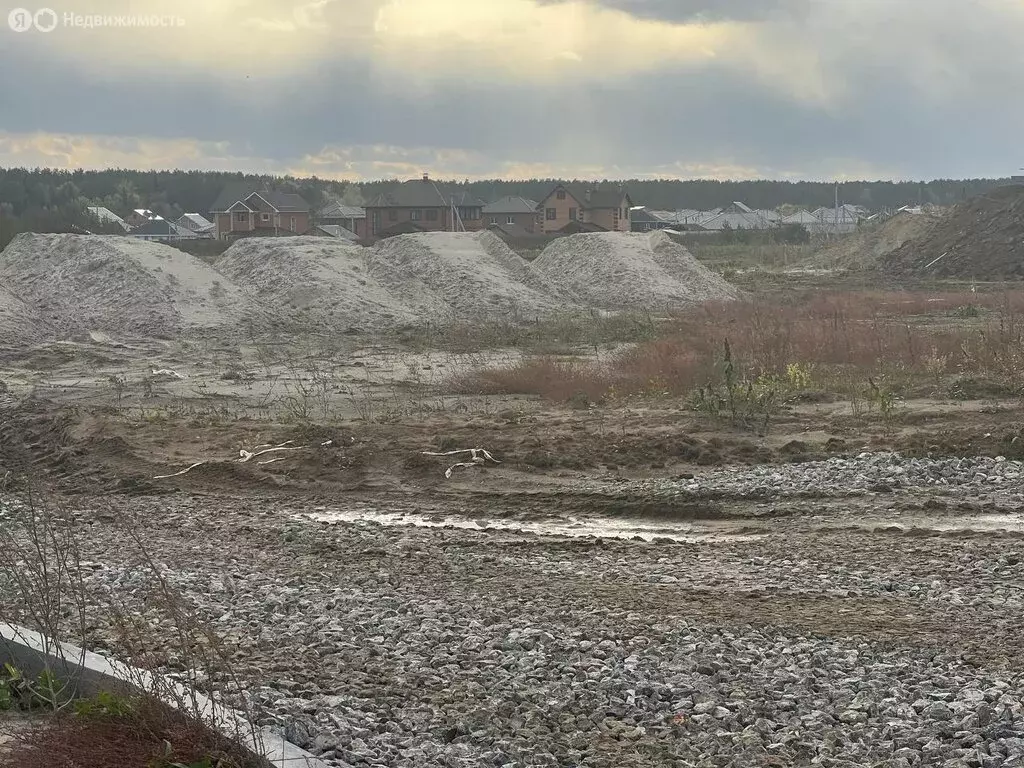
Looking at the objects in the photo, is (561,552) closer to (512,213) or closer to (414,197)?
(414,197)

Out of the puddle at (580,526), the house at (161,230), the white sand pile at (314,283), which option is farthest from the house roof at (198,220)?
the puddle at (580,526)

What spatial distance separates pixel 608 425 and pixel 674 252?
1073 inches

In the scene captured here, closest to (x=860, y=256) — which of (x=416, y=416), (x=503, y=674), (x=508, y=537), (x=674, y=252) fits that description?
(x=674, y=252)

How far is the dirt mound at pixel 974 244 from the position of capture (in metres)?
44.3

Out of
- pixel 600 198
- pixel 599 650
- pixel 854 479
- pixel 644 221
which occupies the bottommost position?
pixel 599 650

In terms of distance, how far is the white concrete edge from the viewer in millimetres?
4812

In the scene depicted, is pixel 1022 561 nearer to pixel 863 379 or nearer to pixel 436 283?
pixel 863 379

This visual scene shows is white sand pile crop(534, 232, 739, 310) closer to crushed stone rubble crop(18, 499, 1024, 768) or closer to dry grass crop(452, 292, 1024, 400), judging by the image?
dry grass crop(452, 292, 1024, 400)

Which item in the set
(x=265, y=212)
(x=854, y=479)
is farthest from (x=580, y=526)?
(x=265, y=212)

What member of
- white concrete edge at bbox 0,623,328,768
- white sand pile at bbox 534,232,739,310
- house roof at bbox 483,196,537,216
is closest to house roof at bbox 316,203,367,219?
house roof at bbox 483,196,537,216

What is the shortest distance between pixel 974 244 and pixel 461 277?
2431cm

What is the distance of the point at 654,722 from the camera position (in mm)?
5684

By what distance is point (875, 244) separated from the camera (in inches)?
2208

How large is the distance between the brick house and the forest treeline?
13.2m
